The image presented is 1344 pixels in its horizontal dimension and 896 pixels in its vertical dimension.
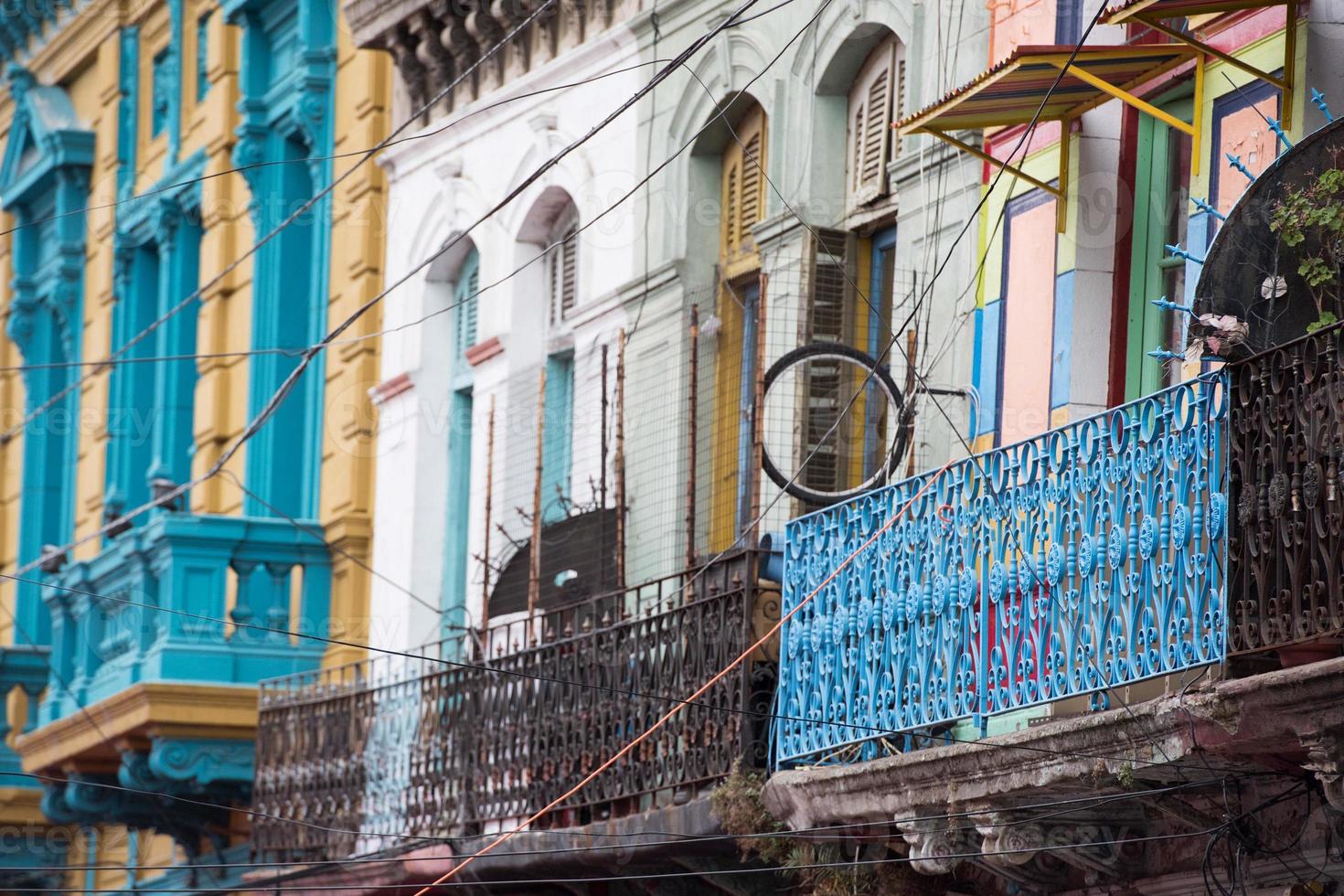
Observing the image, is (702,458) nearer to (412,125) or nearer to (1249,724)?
(412,125)

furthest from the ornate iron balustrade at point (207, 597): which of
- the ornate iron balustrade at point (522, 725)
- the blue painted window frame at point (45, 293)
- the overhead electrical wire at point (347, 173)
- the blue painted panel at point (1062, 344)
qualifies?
the blue painted panel at point (1062, 344)

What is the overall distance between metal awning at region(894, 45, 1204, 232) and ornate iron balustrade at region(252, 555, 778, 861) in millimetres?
2179

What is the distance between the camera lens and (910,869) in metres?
11.7

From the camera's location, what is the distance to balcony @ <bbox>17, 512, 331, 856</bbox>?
18453 millimetres

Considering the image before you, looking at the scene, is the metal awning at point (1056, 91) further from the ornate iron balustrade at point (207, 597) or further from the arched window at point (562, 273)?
the ornate iron balustrade at point (207, 597)

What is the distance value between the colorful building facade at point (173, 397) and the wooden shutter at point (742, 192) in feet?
9.39

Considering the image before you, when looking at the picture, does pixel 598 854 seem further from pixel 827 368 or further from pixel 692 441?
pixel 827 368

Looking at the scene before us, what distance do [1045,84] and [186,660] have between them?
8.87 m

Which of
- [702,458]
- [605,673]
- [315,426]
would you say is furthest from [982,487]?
[315,426]

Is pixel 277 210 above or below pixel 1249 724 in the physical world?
above

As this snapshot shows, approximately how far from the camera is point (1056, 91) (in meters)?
11.8

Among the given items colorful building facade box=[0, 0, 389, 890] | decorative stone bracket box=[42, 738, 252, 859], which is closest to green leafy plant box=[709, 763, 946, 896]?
colorful building facade box=[0, 0, 389, 890]

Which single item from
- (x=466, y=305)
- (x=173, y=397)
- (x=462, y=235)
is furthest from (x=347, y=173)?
(x=173, y=397)

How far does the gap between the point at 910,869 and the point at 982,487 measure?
188 cm
